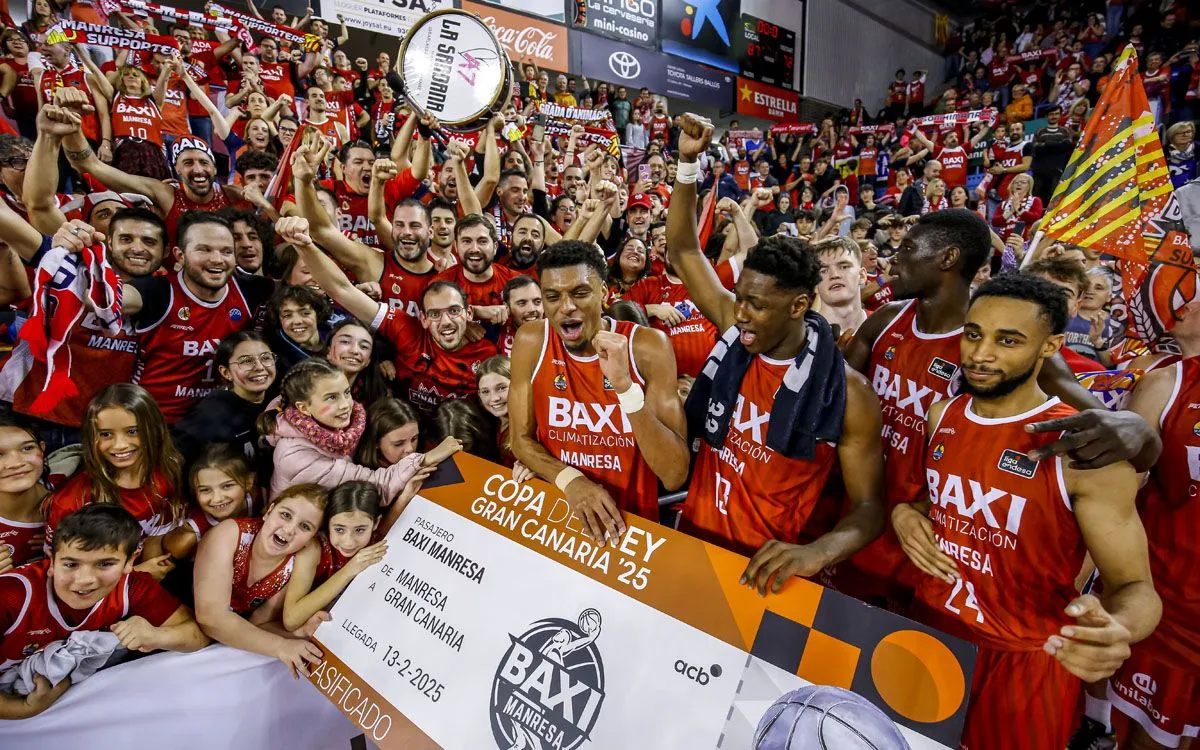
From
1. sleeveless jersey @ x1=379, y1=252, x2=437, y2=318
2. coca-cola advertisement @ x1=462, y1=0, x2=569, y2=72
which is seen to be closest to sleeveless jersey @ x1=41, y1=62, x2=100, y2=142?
sleeveless jersey @ x1=379, y1=252, x2=437, y2=318

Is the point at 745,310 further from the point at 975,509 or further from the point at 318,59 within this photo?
the point at 318,59

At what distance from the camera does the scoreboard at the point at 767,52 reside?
75.0 feet

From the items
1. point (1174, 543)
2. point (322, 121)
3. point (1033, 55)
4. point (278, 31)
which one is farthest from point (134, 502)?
point (1033, 55)

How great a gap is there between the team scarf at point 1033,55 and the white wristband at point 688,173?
2308 centimetres

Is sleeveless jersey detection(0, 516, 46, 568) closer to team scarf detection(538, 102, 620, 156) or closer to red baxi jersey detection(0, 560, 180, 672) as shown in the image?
red baxi jersey detection(0, 560, 180, 672)

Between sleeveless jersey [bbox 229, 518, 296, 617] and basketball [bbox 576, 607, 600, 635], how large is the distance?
157 cm

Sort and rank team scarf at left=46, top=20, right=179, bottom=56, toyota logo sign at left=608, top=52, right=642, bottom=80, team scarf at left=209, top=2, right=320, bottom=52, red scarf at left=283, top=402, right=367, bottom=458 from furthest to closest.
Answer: toyota logo sign at left=608, top=52, right=642, bottom=80 < team scarf at left=209, top=2, right=320, bottom=52 < team scarf at left=46, top=20, right=179, bottom=56 < red scarf at left=283, top=402, right=367, bottom=458

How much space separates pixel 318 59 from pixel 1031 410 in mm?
12341

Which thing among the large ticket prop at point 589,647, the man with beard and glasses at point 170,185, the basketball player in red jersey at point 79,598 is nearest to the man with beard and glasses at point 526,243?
the man with beard and glasses at point 170,185

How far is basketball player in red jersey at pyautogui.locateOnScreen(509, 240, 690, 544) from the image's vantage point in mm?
2418

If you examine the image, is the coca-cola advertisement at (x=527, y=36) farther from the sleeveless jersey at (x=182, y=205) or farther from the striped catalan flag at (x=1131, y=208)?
the striped catalan flag at (x=1131, y=208)

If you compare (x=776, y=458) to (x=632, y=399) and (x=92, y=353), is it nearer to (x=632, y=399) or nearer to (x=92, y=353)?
(x=632, y=399)

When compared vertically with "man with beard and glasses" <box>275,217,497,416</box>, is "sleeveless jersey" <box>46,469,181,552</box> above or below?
below

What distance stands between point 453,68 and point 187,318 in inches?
98.1
